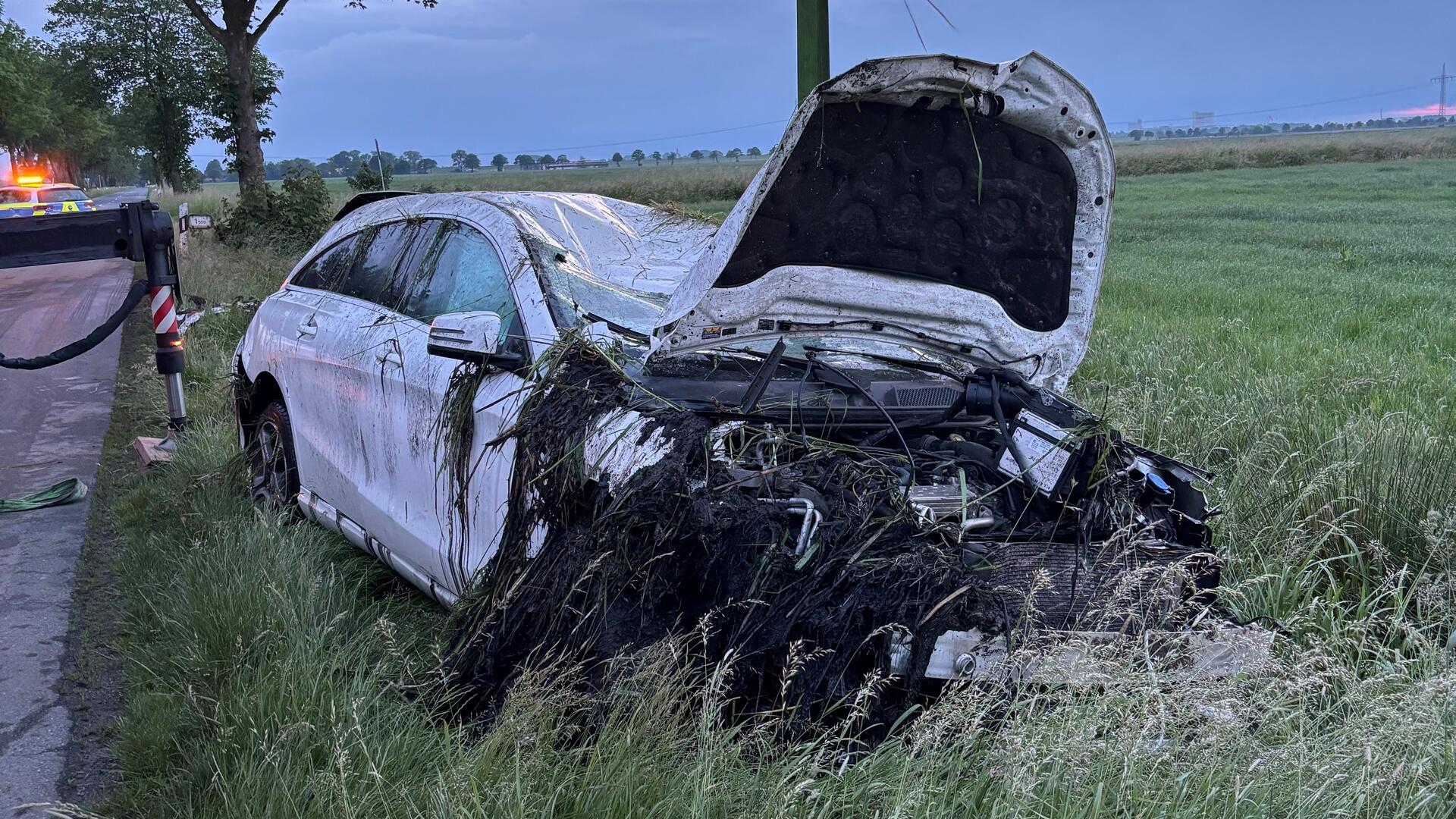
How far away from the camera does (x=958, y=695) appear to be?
8.80 ft

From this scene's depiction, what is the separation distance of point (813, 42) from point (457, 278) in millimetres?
2868

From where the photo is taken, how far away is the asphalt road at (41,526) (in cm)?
387

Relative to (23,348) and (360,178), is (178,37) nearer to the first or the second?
(360,178)

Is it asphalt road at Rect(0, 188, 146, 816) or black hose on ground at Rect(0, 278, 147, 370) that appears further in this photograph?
black hose on ground at Rect(0, 278, 147, 370)

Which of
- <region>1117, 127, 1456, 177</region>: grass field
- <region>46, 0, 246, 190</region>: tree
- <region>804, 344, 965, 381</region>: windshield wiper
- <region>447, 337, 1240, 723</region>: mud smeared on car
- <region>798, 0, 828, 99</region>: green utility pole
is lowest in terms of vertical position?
<region>447, 337, 1240, 723</region>: mud smeared on car

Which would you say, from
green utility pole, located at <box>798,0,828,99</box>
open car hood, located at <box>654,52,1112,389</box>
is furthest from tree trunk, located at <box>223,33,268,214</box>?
open car hood, located at <box>654,52,1112,389</box>

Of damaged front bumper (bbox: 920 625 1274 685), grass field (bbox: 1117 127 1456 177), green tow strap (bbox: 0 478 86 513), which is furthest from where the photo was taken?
grass field (bbox: 1117 127 1456 177)

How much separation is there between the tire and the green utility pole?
3.32 metres

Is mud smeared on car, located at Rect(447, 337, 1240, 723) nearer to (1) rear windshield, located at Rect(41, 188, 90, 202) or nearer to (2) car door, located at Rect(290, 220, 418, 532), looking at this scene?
(2) car door, located at Rect(290, 220, 418, 532)

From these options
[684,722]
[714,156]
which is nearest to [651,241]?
[684,722]

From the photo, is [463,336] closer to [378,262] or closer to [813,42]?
[378,262]

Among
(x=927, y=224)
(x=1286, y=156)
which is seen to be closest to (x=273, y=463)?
(x=927, y=224)

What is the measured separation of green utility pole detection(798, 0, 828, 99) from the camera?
6.38 meters

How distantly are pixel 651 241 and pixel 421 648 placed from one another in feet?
6.70
